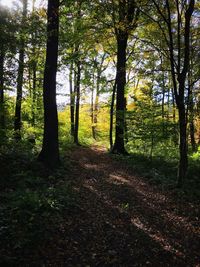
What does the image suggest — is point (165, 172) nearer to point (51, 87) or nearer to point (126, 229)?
point (126, 229)

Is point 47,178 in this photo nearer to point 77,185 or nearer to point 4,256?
point 77,185

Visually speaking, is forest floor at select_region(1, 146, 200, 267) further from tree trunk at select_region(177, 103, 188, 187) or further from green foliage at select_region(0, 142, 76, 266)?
tree trunk at select_region(177, 103, 188, 187)

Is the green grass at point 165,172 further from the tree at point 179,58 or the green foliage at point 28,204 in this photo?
the green foliage at point 28,204

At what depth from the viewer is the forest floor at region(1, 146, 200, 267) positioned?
5145 millimetres

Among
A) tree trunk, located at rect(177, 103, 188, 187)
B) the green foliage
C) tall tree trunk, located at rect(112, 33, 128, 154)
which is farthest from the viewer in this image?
tall tree trunk, located at rect(112, 33, 128, 154)

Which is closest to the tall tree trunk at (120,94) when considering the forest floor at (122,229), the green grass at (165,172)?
the green grass at (165,172)

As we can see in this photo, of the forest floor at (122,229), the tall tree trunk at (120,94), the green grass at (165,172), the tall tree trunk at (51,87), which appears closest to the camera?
the forest floor at (122,229)

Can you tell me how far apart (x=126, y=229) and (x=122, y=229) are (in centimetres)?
9

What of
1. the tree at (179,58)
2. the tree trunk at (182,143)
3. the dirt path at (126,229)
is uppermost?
the tree at (179,58)

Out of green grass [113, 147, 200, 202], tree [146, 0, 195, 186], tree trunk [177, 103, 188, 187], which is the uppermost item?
tree [146, 0, 195, 186]

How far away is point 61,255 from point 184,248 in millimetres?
2592

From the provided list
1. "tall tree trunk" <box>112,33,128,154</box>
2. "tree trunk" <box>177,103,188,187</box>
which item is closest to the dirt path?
"tree trunk" <box>177,103,188,187</box>

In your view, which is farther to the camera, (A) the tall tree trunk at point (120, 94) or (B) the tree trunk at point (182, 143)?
(A) the tall tree trunk at point (120, 94)

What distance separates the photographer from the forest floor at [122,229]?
16.9 ft
